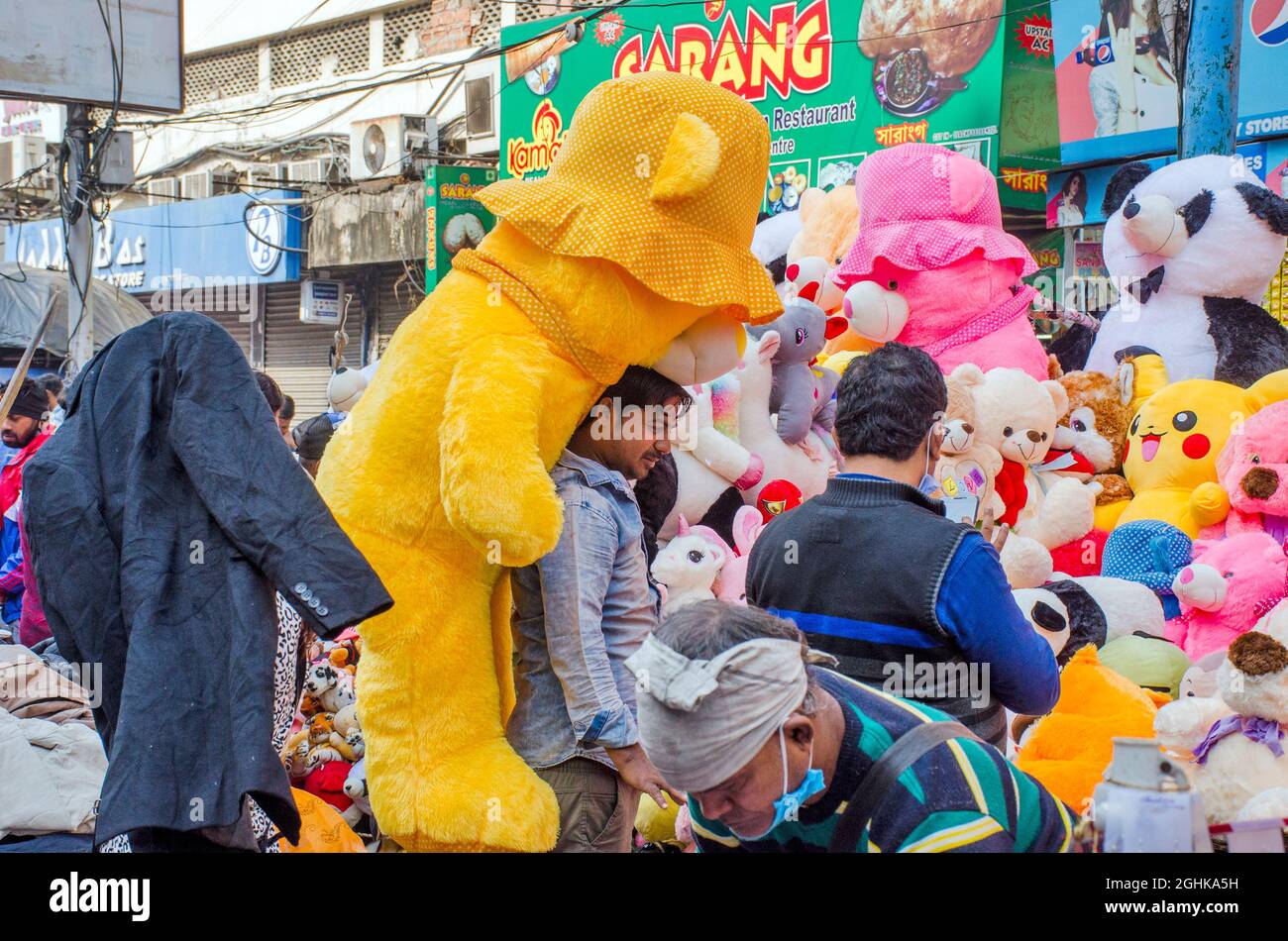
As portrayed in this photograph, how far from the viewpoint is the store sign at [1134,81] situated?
8.05m

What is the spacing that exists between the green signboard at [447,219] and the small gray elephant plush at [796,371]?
9.63 metres

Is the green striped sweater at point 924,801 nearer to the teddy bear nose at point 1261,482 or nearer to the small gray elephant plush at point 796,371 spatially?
the teddy bear nose at point 1261,482

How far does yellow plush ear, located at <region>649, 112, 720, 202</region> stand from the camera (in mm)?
2762

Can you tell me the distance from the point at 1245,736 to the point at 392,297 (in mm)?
14809

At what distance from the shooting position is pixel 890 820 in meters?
1.75

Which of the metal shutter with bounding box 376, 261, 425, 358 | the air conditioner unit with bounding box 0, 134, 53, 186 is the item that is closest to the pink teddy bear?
the metal shutter with bounding box 376, 261, 425, 358

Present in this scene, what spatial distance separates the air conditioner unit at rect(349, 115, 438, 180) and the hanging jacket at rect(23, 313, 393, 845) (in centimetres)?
1337

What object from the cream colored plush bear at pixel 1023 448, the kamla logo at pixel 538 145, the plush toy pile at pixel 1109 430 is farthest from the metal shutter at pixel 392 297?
the cream colored plush bear at pixel 1023 448

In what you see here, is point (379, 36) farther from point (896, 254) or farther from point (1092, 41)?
point (896, 254)

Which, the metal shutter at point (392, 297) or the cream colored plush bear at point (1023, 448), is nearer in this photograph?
the cream colored plush bear at point (1023, 448)

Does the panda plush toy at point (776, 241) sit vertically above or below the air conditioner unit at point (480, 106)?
below

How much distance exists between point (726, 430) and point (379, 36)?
14.2 m

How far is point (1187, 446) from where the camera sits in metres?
5.29

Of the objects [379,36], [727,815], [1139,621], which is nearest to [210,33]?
[379,36]
